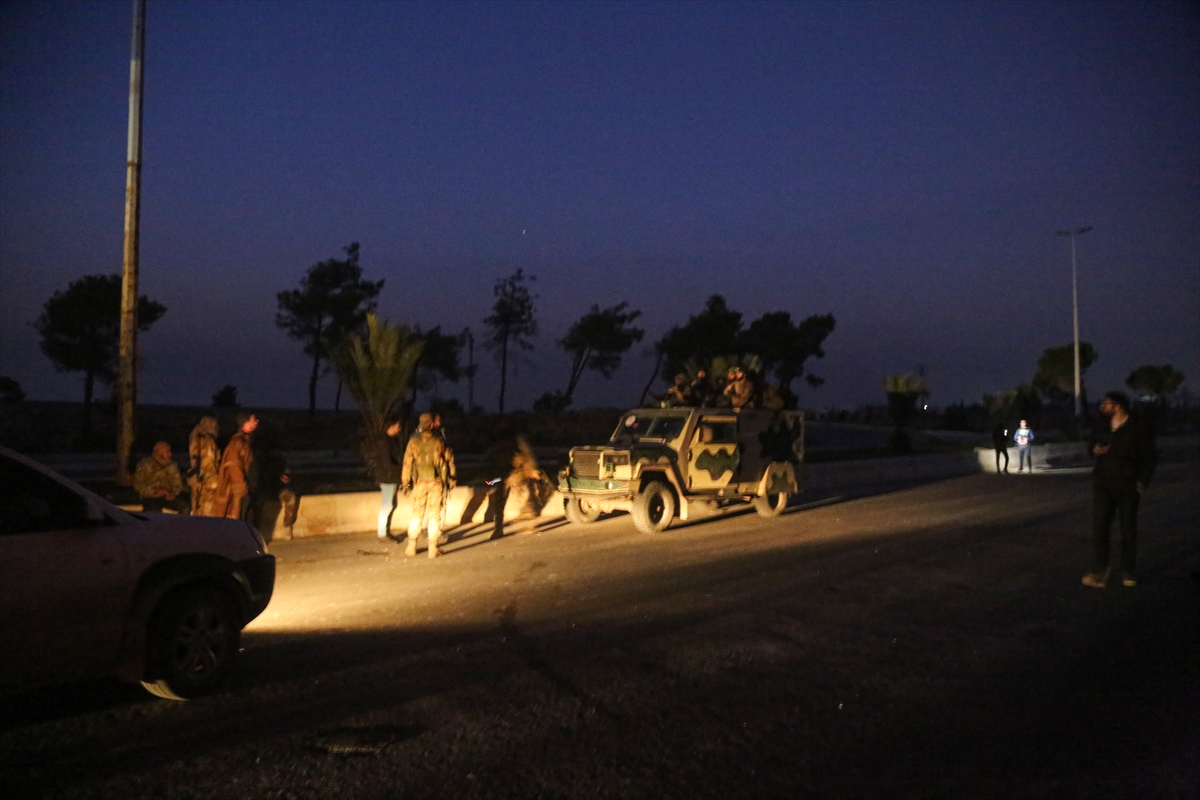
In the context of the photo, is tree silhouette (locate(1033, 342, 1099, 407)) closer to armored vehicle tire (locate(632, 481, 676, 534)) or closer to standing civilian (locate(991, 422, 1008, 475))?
standing civilian (locate(991, 422, 1008, 475))

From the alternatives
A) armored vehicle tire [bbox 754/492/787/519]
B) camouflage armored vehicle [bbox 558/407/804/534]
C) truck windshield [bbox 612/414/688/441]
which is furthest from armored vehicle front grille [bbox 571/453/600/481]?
armored vehicle tire [bbox 754/492/787/519]

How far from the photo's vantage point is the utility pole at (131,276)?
14.4 metres

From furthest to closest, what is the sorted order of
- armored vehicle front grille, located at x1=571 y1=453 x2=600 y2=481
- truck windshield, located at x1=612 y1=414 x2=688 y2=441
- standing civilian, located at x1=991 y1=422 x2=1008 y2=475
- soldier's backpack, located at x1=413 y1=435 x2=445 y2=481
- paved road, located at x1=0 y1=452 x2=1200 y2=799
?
1. standing civilian, located at x1=991 y1=422 x2=1008 y2=475
2. truck windshield, located at x1=612 y1=414 x2=688 y2=441
3. armored vehicle front grille, located at x1=571 y1=453 x2=600 y2=481
4. soldier's backpack, located at x1=413 y1=435 x2=445 y2=481
5. paved road, located at x1=0 y1=452 x2=1200 y2=799

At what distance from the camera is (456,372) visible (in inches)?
2042

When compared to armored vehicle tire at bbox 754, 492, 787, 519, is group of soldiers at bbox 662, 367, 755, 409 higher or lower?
higher

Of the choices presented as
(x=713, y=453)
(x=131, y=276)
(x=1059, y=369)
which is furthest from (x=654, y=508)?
(x=1059, y=369)

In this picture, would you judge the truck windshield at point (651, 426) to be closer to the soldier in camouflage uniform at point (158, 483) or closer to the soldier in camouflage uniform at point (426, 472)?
the soldier in camouflage uniform at point (426, 472)

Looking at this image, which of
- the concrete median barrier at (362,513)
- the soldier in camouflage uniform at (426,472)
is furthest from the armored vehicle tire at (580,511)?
the soldier in camouflage uniform at (426,472)

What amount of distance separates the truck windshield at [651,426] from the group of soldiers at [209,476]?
21.5 ft

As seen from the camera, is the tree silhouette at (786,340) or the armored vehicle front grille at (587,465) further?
the tree silhouette at (786,340)

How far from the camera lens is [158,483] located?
1114 cm

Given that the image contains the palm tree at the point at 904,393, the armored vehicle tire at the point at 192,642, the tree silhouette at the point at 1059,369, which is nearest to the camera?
the armored vehicle tire at the point at 192,642

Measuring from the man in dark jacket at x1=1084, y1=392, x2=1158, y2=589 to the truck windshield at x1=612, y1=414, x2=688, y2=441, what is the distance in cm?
700

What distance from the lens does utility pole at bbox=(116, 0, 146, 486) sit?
47.4ft
